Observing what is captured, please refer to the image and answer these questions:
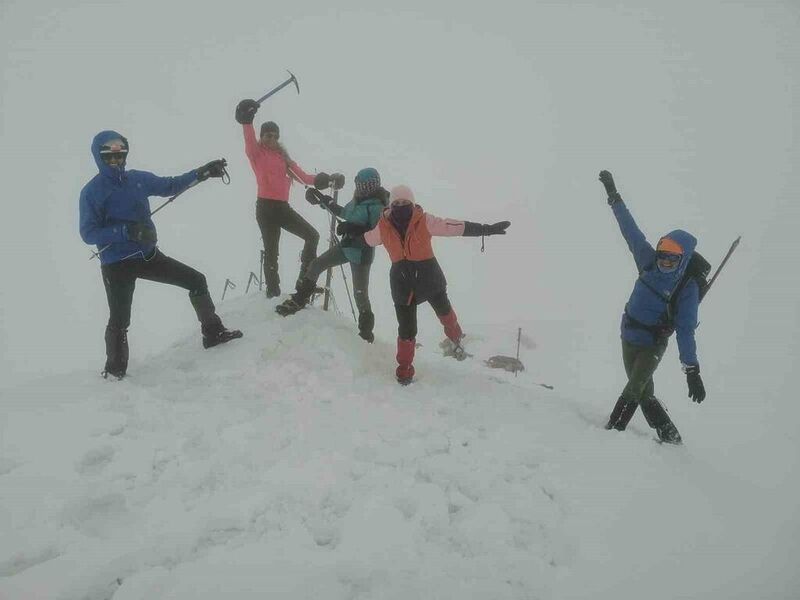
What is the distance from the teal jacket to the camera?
250 inches

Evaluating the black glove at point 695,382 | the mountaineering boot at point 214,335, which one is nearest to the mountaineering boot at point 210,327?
the mountaineering boot at point 214,335

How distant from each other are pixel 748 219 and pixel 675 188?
74.3 metres

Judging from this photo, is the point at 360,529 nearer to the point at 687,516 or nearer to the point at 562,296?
the point at 687,516

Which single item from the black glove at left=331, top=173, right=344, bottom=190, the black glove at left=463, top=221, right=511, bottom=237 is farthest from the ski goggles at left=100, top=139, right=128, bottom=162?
the black glove at left=463, top=221, right=511, bottom=237

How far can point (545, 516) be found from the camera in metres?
3.63

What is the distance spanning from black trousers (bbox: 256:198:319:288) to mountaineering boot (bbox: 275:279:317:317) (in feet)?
1.49

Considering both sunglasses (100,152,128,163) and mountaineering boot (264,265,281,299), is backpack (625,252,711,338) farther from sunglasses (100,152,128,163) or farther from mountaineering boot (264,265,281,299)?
sunglasses (100,152,128,163)

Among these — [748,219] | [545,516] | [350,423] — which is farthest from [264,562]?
[748,219]

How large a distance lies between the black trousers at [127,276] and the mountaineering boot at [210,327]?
1.43 ft

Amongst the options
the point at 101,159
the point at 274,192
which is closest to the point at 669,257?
the point at 274,192

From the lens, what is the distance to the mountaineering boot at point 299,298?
7.00 metres

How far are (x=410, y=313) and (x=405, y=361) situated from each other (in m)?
0.69

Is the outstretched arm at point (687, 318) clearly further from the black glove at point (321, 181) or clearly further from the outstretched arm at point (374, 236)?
the black glove at point (321, 181)

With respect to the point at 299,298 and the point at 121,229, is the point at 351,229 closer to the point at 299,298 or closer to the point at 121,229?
the point at 299,298
